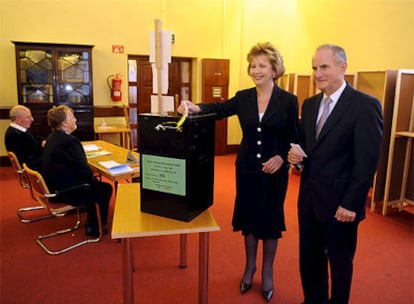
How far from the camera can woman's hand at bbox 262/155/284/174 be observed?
7.08 feet

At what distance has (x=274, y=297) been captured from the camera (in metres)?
2.43

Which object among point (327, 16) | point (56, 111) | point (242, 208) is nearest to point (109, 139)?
point (56, 111)

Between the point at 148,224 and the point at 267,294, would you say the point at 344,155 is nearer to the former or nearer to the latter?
the point at 148,224

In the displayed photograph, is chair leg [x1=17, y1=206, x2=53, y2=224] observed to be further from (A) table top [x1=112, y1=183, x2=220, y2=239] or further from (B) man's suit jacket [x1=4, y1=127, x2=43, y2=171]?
(A) table top [x1=112, y1=183, x2=220, y2=239]

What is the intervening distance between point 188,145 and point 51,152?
1.92 m

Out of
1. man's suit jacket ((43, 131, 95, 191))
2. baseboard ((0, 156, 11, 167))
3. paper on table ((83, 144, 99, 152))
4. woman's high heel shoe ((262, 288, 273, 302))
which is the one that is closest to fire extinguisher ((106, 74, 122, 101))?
baseboard ((0, 156, 11, 167))

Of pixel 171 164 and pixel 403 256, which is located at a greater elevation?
pixel 171 164

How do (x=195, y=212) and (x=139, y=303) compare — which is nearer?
(x=195, y=212)

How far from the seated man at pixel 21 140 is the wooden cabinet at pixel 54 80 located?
190 cm

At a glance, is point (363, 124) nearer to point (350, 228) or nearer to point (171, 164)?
point (350, 228)

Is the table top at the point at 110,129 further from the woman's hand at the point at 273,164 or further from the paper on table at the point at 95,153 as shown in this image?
the woman's hand at the point at 273,164

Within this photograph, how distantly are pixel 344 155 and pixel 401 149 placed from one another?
9.35 feet

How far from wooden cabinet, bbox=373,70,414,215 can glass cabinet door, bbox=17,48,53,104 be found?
17.4 ft

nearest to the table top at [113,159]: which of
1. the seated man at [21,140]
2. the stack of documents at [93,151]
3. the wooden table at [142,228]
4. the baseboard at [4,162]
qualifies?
the stack of documents at [93,151]
